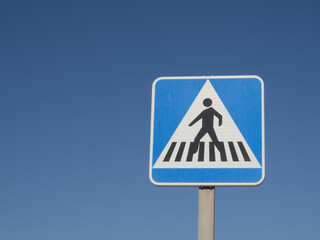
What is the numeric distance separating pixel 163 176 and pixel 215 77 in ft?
2.13

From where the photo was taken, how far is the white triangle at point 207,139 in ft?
6.55

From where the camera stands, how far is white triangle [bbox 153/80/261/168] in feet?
6.55

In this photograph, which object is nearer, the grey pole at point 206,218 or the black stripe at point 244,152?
the grey pole at point 206,218

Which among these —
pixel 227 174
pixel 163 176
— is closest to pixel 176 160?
pixel 163 176

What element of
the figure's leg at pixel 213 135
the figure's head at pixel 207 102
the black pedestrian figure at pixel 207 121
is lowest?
the figure's leg at pixel 213 135

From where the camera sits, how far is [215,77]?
7.20ft

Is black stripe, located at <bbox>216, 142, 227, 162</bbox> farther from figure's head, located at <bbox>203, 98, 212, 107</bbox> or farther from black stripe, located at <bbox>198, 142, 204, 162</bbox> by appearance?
figure's head, located at <bbox>203, 98, 212, 107</bbox>

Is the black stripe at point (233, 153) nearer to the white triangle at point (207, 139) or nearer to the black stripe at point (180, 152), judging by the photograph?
the white triangle at point (207, 139)

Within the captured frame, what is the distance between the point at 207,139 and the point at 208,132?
40mm

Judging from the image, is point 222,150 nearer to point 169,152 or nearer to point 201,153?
point 201,153

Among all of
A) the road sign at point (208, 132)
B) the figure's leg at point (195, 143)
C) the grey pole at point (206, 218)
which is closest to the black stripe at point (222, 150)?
the road sign at point (208, 132)

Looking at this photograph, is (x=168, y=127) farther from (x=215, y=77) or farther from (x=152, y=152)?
(x=215, y=77)

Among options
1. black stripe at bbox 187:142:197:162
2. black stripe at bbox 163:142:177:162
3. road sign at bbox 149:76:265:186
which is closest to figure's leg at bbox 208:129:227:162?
road sign at bbox 149:76:265:186

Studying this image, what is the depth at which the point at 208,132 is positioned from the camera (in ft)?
6.77
